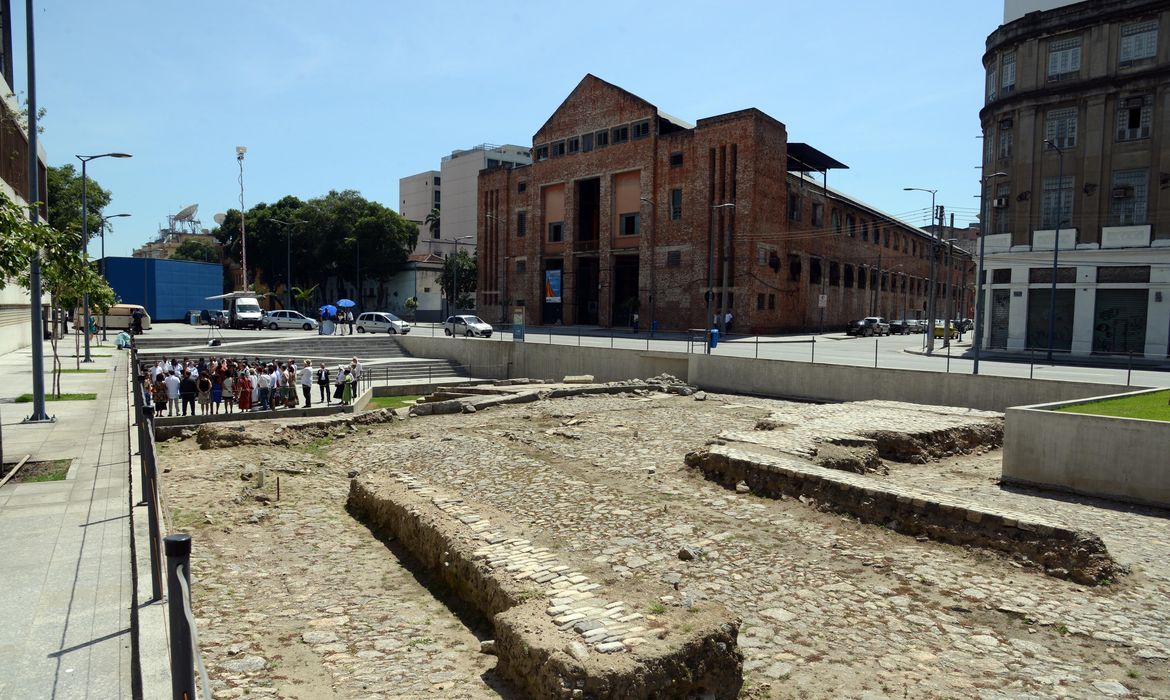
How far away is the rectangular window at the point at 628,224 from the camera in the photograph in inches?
2188

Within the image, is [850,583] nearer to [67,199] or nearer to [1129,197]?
[1129,197]

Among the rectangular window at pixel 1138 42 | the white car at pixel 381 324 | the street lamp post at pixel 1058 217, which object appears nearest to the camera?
the street lamp post at pixel 1058 217

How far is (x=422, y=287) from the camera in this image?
77125 millimetres

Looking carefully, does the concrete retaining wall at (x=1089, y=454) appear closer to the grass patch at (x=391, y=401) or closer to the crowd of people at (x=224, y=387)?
the grass patch at (x=391, y=401)

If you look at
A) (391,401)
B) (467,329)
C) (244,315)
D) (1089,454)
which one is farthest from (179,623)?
(244,315)

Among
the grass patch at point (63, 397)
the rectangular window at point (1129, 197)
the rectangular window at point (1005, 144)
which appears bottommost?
the grass patch at point (63, 397)

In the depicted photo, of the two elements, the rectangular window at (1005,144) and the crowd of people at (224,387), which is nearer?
the crowd of people at (224,387)

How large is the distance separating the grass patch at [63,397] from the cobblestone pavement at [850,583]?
10575 millimetres

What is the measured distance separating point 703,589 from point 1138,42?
41.6 metres

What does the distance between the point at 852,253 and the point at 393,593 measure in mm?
61439

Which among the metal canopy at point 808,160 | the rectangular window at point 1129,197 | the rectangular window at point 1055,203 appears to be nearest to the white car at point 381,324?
the metal canopy at point 808,160

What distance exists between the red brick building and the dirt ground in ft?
99.8

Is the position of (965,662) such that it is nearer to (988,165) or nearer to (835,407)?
(835,407)

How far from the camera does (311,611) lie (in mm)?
8102
